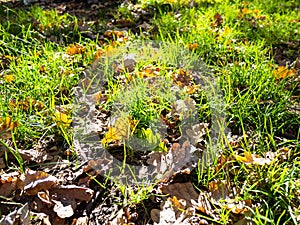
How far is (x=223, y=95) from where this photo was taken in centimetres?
235

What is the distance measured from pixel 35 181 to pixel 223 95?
1380 millimetres

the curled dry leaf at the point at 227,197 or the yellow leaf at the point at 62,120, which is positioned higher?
the yellow leaf at the point at 62,120

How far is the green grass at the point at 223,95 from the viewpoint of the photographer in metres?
1.69

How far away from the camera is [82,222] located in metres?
1.58

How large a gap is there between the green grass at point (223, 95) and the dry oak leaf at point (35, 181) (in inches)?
7.2

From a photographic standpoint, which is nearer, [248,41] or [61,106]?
[61,106]

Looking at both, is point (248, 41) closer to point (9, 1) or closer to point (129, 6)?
point (129, 6)

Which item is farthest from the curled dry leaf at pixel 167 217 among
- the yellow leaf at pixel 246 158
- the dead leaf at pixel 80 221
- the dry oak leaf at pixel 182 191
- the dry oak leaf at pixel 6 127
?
the dry oak leaf at pixel 6 127

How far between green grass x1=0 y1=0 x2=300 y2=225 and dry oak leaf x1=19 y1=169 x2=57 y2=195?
183 millimetres

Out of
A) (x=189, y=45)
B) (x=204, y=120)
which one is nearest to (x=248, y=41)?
(x=189, y=45)

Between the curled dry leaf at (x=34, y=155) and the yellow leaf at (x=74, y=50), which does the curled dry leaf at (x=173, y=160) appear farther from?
the yellow leaf at (x=74, y=50)

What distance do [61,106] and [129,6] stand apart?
250cm

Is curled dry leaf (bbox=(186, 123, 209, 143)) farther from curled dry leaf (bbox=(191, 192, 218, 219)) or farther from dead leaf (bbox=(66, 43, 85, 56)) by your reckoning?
dead leaf (bbox=(66, 43, 85, 56))

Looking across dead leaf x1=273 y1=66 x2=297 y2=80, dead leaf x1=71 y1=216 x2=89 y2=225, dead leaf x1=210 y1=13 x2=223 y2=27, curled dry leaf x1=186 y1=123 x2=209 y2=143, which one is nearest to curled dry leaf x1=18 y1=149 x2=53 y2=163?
dead leaf x1=71 y1=216 x2=89 y2=225
